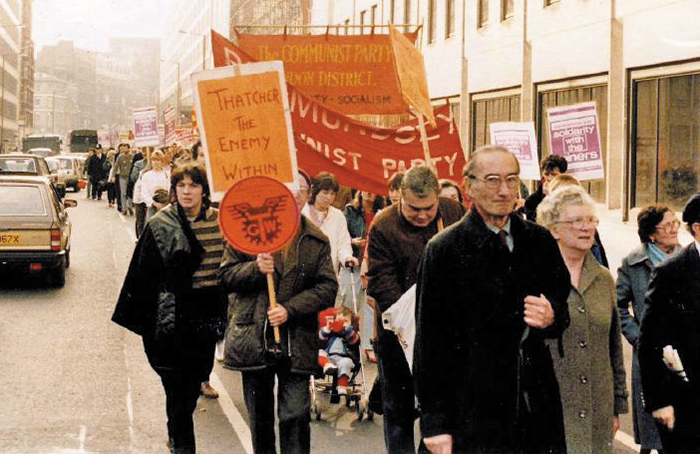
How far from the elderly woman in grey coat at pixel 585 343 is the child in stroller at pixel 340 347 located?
363 cm

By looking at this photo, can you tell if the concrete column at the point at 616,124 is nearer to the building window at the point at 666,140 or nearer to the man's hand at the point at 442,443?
the building window at the point at 666,140

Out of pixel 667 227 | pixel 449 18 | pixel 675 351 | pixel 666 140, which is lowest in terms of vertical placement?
pixel 675 351

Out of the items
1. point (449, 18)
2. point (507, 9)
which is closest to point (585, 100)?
point (507, 9)

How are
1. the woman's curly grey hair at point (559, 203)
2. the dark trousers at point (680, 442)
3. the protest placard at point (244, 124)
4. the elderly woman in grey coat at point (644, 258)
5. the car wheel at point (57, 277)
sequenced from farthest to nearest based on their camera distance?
the car wheel at point (57, 277) → the elderly woman in grey coat at point (644, 258) → the protest placard at point (244, 124) → the woman's curly grey hair at point (559, 203) → the dark trousers at point (680, 442)

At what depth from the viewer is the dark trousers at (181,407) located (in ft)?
21.2

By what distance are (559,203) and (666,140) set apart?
44.2 feet

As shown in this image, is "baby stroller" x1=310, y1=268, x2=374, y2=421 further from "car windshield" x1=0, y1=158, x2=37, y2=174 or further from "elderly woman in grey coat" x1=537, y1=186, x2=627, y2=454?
"car windshield" x1=0, y1=158, x2=37, y2=174

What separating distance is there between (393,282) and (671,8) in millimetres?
12687

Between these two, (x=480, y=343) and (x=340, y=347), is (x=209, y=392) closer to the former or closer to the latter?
(x=340, y=347)

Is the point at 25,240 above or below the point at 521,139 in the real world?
below

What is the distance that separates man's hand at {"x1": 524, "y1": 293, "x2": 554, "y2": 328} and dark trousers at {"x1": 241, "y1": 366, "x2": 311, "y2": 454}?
6.99ft

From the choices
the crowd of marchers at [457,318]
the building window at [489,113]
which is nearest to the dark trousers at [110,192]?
the building window at [489,113]

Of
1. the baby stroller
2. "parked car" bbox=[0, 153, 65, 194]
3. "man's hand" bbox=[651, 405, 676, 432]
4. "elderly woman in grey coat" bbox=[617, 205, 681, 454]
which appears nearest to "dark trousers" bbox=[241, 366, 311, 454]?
"man's hand" bbox=[651, 405, 676, 432]

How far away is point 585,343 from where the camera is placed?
16.3 feet
